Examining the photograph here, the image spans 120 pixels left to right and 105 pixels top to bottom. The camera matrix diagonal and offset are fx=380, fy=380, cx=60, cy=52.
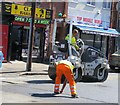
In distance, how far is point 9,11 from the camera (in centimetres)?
2177

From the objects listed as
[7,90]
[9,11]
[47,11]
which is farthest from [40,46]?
[7,90]

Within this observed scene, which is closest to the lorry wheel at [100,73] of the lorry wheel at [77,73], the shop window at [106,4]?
the lorry wheel at [77,73]

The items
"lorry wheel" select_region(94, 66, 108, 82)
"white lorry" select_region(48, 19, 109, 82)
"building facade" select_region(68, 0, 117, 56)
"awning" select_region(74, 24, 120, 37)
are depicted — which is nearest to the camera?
"white lorry" select_region(48, 19, 109, 82)

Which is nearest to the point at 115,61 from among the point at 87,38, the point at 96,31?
the point at 96,31

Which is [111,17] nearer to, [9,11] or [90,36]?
[90,36]

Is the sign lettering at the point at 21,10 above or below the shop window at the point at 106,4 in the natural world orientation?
below

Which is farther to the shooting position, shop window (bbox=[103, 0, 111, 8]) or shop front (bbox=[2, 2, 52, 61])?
shop window (bbox=[103, 0, 111, 8])

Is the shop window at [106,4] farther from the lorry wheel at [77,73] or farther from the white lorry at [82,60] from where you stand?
the lorry wheel at [77,73]

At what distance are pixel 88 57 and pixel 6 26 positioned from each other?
8.15 m

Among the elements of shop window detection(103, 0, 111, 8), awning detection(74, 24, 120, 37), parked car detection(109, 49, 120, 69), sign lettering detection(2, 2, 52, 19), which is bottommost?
parked car detection(109, 49, 120, 69)

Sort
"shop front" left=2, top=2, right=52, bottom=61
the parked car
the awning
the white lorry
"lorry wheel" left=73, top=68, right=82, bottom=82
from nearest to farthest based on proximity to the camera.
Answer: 1. the white lorry
2. "lorry wheel" left=73, top=68, right=82, bottom=82
3. "shop front" left=2, top=2, right=52, bottom=61
4. the parked car
5. the awning

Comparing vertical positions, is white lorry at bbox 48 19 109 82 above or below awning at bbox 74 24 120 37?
below

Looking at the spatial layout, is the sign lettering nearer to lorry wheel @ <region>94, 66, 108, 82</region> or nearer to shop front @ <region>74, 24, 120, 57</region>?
shop front @ <region>74, 24, 120, 57</region>

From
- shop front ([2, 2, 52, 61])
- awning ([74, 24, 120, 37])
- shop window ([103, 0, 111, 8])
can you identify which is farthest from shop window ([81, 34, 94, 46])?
shop window ([103, 0, 111, 8])
